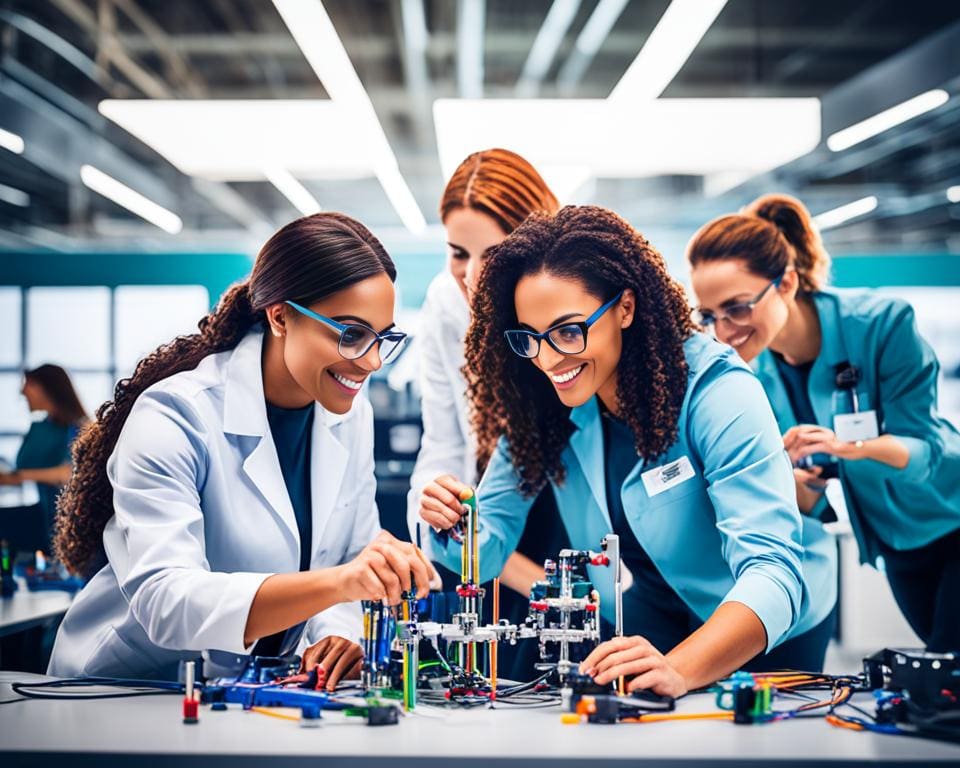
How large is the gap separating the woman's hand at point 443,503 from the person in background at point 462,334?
295 mm

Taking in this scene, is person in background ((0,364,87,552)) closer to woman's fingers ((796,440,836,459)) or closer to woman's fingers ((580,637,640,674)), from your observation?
woman's fingers ((796,440,836,459))

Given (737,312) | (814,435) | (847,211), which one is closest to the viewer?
(814,435)

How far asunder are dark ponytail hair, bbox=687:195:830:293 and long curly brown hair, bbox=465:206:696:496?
63 cm

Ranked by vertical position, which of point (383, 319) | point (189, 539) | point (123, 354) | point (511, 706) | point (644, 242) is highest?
point (123, 354)

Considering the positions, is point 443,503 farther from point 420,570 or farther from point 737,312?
point 737,312

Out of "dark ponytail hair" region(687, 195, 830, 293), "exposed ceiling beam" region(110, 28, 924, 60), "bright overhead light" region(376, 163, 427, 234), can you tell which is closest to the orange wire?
"dark ponytail hair" region(687, 195, 830, 293)

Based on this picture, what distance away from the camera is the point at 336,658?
1.81 meters

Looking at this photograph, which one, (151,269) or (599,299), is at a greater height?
(151,269)

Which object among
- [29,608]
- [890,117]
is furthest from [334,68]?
[890,117]

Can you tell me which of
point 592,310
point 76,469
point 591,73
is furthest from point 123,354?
point 592,310

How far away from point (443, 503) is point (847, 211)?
9.92 meters

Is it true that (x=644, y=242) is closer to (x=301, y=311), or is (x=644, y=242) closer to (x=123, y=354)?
(x=301, y=311)

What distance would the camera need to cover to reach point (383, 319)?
1986 mm

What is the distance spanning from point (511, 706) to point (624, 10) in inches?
288
